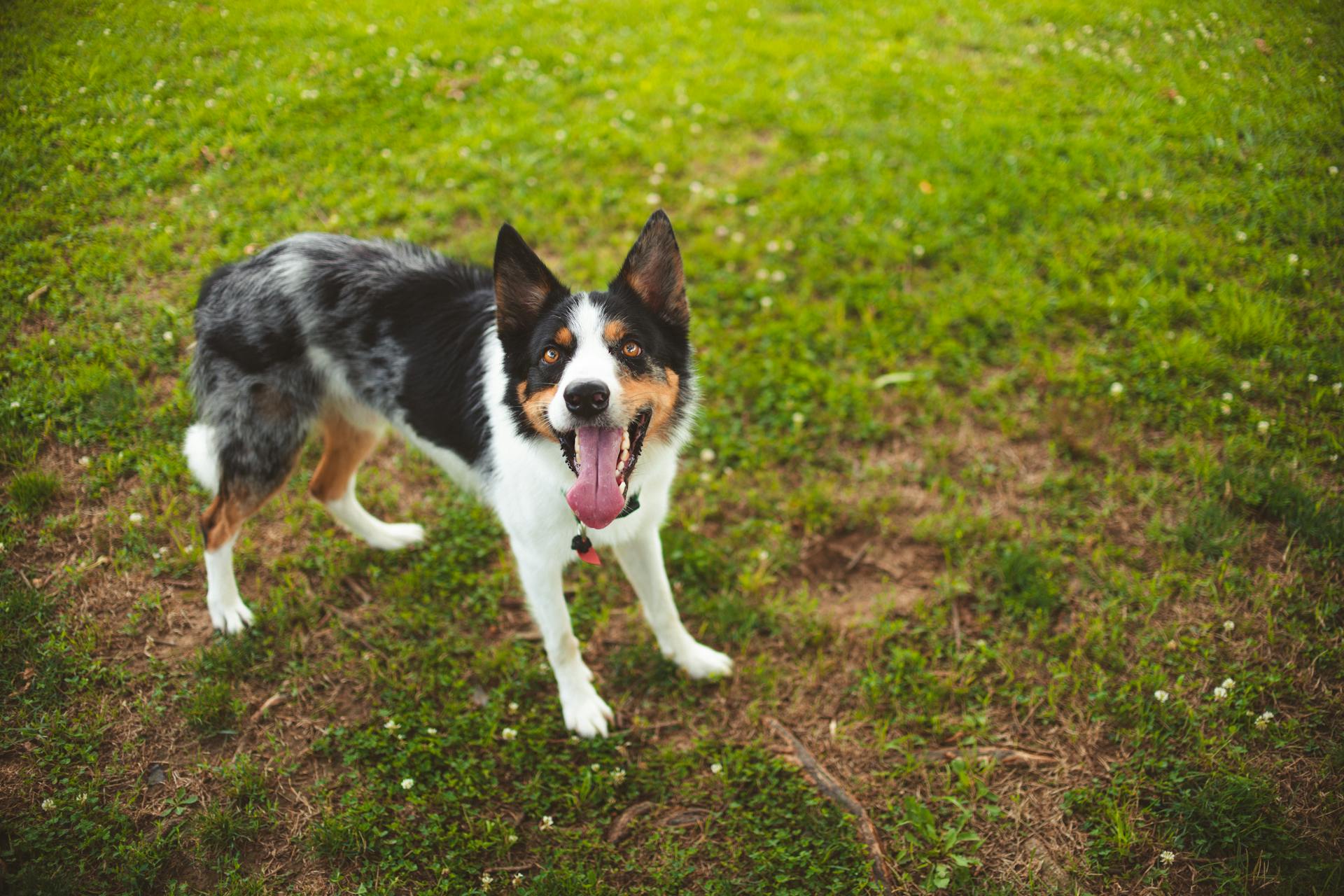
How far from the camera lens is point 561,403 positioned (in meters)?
2.65

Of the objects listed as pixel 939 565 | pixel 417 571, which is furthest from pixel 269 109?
pixel 939 565

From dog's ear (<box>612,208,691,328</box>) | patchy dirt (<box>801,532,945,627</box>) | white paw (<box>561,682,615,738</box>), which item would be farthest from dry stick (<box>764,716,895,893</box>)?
dog's ear (<box>612,208,691,328</box>)

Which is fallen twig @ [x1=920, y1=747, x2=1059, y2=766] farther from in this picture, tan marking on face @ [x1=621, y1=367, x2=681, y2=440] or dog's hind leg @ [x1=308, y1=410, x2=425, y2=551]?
dog's hind leg @ [x1=308, y1=410, x2=425, y2=551]

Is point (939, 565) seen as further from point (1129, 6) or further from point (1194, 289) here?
point (1129, 6)

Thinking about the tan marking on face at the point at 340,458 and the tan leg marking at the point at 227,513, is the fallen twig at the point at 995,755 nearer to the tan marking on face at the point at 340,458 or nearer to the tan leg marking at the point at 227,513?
the tan marking on face at the point at 340,458

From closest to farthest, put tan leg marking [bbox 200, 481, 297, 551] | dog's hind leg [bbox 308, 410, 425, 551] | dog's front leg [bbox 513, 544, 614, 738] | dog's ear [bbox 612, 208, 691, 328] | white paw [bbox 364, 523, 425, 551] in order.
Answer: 1. dog's ear [bbox 612, 208, 691, 328]
2. dog's front leg [bbox 513, 544, 614, 738]
3. tan leg marking [bbox 200, 481, 297, 551]
4. dog's hind leg [bbox 308, 410, 425, 551]
5. white paw [bbox 364, 523, 425, 551]

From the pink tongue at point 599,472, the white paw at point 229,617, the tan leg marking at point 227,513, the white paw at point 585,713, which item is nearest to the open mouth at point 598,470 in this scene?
the pink tongue at point 599,472

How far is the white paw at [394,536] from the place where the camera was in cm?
418

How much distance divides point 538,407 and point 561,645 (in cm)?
119

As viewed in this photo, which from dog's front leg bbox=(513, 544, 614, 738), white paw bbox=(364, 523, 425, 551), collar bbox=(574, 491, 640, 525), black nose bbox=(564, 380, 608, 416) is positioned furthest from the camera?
white paw bbox=(364, 523, 425, 551)

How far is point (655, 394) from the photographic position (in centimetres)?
287

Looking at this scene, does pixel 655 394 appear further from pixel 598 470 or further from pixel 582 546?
pixel 582 546

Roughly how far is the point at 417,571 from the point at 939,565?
281cm

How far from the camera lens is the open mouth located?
108 inches
